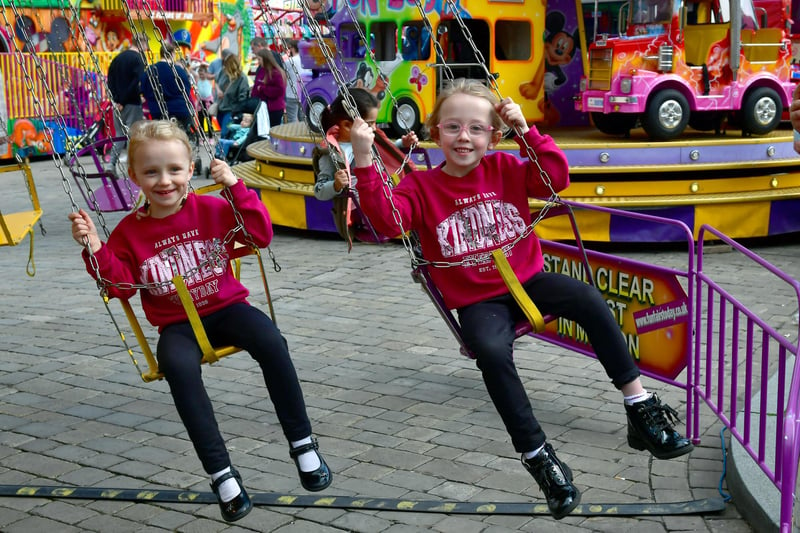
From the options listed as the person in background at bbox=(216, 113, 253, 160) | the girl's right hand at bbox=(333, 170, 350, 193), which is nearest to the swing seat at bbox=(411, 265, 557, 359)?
the girl's right hand at bbox=(333, 170, 350, 193)

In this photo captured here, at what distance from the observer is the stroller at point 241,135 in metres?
14.2

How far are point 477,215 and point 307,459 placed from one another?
3.63 feet

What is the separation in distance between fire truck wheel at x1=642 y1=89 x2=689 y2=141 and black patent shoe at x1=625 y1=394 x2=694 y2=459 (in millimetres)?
6460

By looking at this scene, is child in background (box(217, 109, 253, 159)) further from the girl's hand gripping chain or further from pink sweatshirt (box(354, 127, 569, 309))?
the girl's hand gripping chain

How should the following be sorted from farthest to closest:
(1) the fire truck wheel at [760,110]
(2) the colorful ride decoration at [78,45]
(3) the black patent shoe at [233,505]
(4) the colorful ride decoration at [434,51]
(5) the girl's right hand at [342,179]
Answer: (2) the colorful ride decoration at [78,45], (4) the colorful ride decoration at [434,51], (1) the fire truck wheel at [760,110], (5) the girl's right hand at [342,179], (3) the black patent shoe at [233,505]

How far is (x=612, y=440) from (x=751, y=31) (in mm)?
6796

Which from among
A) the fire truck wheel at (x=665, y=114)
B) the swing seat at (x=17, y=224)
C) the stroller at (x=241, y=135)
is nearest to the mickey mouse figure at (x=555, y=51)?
the fire truck wheel at (x=665, y=114)

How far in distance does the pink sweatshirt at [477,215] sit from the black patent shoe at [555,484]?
65 cm

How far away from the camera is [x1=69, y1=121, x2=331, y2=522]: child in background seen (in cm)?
365

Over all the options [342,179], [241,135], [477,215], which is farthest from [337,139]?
[241,135]

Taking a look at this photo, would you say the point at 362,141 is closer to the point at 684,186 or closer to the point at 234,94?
the point at 684,186

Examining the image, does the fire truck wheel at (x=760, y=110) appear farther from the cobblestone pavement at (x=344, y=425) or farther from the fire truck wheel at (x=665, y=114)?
the cobblestone pavement at (x=344, y=425)

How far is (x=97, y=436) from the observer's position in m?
5.17

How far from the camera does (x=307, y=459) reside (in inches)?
147
